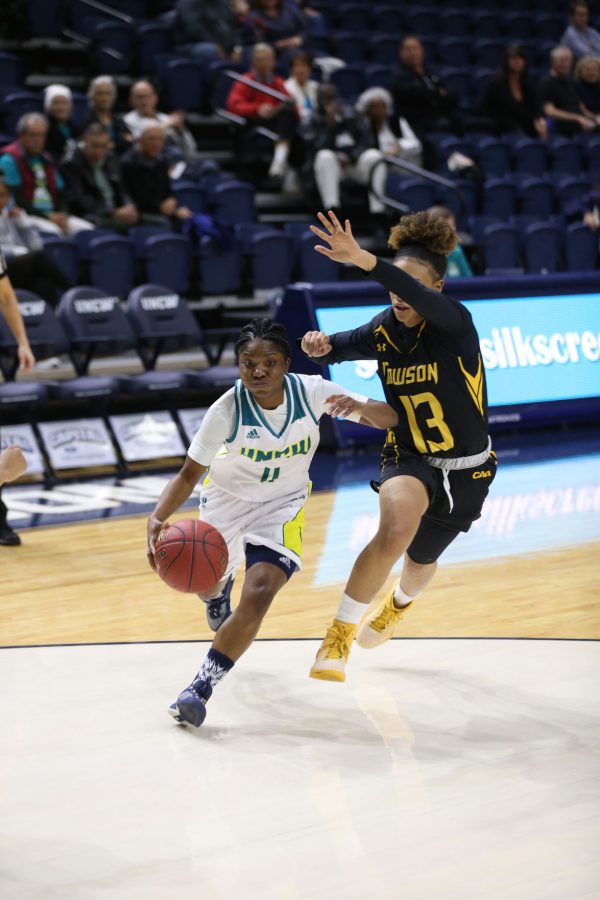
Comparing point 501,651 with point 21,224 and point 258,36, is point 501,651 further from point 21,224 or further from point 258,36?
point 258,36

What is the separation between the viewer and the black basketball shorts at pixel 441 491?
486cm

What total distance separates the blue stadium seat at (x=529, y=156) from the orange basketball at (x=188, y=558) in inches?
455

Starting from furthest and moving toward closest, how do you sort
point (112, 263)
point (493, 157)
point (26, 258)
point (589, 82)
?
1. point (589, 82)
2. point (493, 157)
3. point (112, 263)
4. point (26, 258)

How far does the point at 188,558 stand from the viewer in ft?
14.6

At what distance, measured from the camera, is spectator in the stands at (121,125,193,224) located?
11.5 meters

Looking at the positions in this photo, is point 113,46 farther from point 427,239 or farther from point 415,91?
point 427,239

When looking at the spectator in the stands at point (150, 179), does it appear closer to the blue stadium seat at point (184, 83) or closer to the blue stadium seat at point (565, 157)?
the blue stadium seat at point (184, 83)

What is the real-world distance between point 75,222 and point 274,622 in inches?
242

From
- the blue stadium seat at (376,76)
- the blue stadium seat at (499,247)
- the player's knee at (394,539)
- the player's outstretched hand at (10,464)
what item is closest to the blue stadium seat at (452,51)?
the blue stadium seat at (376,76)

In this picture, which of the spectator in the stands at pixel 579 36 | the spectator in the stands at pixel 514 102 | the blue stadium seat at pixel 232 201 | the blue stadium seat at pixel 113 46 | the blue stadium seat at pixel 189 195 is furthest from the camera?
the spectator in the stands at pixel 579 36

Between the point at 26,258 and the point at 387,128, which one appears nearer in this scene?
the point at 26,258

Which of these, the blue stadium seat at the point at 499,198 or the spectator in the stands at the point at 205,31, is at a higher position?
the spectator in the stands at the point at 205,31

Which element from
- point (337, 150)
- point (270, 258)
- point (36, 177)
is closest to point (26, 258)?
point (36, 177)

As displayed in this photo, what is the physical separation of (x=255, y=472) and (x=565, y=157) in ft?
38.4
